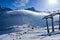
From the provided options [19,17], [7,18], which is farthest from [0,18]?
[19,17]

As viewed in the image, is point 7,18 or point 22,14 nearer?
point 7,18

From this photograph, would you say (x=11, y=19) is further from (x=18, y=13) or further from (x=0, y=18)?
(x=18, y=13)

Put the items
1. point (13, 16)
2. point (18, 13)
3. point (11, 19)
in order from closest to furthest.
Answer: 1. point (11, 19)
2. point (13, 16)
3. point (18, 13)

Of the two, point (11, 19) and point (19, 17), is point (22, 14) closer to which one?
point (19, 17)

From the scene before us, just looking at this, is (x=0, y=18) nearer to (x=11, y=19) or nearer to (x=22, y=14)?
(x=11, y=19)

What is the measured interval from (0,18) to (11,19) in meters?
9.14

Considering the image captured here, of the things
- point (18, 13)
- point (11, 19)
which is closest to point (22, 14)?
point (18, 13)

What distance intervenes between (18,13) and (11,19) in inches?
711

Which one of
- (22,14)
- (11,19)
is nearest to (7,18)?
(11,19)

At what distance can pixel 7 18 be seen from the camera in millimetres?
115438

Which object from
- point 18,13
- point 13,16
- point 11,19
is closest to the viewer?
point 11,19

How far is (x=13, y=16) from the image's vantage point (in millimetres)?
122188

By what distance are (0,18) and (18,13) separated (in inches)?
830

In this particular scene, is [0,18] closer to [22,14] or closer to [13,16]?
[13,16]
